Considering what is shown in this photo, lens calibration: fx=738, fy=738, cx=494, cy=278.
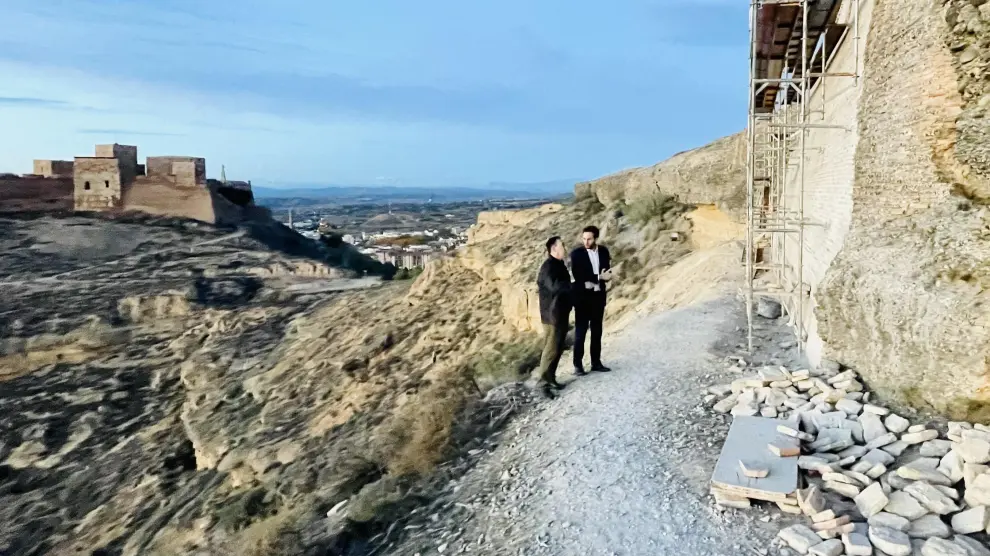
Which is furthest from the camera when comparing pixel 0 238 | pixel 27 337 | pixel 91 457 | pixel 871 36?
pixel 0 238

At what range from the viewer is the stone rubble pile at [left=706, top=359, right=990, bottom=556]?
167 inches

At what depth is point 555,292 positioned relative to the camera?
7316 mm

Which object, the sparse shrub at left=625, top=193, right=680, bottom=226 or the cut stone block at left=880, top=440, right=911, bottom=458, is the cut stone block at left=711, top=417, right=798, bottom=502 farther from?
A: the sparse shrub at left=625, top=193, right=680, bottom=226

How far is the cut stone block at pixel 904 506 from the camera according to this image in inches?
175

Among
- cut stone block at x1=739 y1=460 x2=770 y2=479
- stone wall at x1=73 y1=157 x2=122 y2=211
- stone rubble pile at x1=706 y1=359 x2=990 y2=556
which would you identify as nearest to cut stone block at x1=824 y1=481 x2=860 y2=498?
stone rubble pile at x1=706 y1=359 x2=990 y2=556

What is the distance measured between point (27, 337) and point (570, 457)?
56.0 feet

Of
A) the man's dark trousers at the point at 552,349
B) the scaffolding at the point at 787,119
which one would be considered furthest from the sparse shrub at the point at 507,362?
the scaffolding at the point at 787,119

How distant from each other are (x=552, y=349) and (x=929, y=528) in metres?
3.84

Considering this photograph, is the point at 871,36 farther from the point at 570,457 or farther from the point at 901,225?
the point at 570,457

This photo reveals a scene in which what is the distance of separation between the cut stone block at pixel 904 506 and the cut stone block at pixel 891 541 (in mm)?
213

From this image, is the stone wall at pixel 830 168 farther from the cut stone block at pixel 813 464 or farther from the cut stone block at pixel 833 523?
the cut stone block at pixel 833 523

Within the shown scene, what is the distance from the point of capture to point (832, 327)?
21.0 feet

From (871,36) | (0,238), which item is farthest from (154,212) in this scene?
(871,36)

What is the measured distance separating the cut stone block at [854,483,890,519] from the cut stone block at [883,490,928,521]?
4cm
